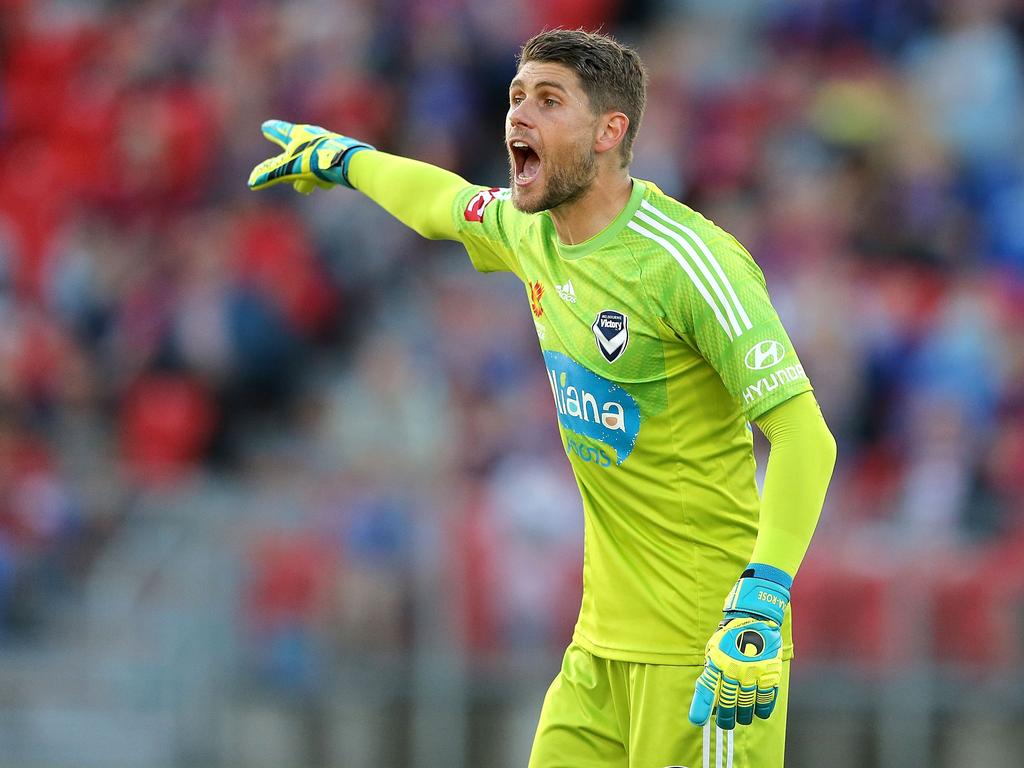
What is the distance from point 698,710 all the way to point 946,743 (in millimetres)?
4595

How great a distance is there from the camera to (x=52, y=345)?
11.3 meters

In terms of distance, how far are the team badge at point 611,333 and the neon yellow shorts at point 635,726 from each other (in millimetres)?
848

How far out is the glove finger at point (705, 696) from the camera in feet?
13.5

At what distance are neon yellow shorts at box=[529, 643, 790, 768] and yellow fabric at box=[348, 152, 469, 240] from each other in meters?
1.40

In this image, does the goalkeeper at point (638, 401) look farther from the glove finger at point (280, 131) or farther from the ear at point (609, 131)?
the glove finger at point (280, 131)

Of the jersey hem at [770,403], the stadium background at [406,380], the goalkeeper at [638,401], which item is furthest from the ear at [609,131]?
the stadium background at [406,380]

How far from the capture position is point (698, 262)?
441cm

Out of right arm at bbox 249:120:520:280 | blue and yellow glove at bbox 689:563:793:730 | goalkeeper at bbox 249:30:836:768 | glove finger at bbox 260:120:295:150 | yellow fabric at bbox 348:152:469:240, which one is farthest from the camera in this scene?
glove finger at bbox 260:120:295:150

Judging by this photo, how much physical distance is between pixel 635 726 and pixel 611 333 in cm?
106

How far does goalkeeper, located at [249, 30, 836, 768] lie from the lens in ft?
14.5

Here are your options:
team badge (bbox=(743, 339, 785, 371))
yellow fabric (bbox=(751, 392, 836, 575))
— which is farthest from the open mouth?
yellow fabric (bbox=(751, 392, 836, 575))

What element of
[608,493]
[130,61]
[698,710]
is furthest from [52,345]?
[698,710]

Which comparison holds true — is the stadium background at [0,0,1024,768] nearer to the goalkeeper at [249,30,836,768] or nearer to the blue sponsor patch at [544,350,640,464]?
the goalkeeper at [249,30,836,768]

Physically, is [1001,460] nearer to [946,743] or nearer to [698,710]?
[946,743]
